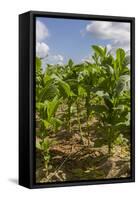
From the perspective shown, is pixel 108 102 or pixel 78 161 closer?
pixel 78 161

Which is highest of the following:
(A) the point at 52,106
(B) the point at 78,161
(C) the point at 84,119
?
(A) the point at 52,106

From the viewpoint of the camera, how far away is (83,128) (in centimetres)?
600

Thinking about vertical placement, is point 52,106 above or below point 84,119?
above

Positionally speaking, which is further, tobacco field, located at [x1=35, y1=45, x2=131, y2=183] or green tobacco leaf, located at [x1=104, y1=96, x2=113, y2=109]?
green tobacco leaf, located at [x1=104, y1=96, x2=113, y2=109]

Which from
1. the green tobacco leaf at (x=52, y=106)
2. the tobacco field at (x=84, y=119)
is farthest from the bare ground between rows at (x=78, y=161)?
the green tobacco leaf at (x=52, y=106)

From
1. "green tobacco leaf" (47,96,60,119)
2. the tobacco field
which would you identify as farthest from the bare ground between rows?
"green tobacco leaf" (47,96,60,119)

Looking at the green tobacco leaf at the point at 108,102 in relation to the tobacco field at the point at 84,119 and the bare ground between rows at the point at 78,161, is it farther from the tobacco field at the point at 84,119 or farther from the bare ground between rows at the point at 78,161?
the bare ground between rows at the point at 78,161

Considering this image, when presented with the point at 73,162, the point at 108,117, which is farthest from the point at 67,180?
the point at 108,117

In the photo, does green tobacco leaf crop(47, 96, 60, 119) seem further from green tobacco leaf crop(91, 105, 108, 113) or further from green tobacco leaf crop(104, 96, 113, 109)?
green tobacco leaf crop(104, 96, 113, 109)

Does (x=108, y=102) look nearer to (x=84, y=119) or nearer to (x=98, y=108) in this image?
(x=98, y=108)

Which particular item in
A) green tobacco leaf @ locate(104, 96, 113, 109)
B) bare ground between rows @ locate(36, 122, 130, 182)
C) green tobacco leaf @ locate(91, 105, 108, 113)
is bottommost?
bare ground between rows @ locate(36, 122, 130, 182)

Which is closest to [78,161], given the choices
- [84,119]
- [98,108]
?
[84,119]

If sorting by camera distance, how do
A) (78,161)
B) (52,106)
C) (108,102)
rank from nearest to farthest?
(52,106), (78,161), (108,102)

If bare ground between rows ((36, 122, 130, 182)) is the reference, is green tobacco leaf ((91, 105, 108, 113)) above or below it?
above
